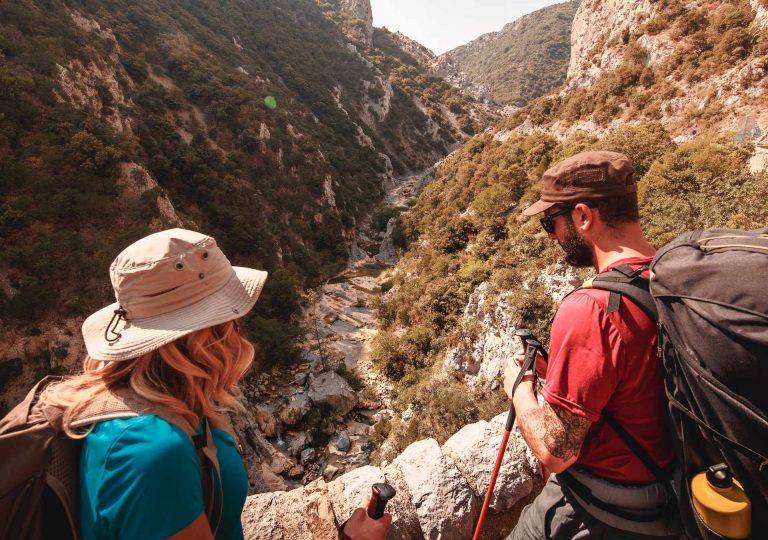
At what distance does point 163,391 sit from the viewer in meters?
1.28

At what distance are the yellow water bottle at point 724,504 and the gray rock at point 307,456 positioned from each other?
1297cm

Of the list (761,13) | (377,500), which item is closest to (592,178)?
(377,500)

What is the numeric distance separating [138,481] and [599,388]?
171 centimetres

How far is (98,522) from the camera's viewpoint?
3.43 feet

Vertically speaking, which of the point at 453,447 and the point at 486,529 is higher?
the point at 453,447

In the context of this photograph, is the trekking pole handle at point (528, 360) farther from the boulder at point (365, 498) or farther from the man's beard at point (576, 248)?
the boulder at point (365, 498)

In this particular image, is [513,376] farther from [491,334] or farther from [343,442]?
[343,442]

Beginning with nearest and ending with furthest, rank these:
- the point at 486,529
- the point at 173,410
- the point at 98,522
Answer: the point at 98,522 < the point at 173,410 < the point at 486,529

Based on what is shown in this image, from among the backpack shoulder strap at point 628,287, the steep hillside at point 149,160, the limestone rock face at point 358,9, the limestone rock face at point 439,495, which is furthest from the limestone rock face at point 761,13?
the limestone rock face at point 358,9

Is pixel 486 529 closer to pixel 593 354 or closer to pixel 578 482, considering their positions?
pixel 578 482

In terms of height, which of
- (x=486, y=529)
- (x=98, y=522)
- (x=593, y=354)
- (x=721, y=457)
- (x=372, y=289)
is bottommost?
(x=372, y=289)

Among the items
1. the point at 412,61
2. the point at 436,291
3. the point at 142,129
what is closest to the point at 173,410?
the point at 436,291

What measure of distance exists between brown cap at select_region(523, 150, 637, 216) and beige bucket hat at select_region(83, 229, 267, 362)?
5.50 feet

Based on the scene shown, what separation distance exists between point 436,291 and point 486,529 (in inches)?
495
